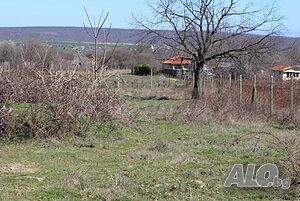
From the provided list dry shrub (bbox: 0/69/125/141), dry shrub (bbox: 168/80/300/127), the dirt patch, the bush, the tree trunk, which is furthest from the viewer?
the bush

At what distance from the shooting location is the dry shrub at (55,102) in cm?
1062

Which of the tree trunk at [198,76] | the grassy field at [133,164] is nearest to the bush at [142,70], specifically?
the tree trunk at [198,76]

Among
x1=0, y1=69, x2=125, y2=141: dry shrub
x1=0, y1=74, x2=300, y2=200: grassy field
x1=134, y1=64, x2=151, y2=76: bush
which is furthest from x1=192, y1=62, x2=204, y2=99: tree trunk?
x1=134, y1=64, x2=151, y2=76: bush

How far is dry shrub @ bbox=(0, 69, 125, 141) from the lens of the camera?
10.6m

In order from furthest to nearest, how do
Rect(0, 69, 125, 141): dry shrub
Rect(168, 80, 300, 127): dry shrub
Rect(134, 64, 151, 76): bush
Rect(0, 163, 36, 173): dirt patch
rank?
Rect(134, 64, 151, 76): bush, Rect(168, 80, 300, 127): dry shrub, Rect(0, 69, 125, 141): dry shrub, Rect(0, 163, 36, 173): dirt patch

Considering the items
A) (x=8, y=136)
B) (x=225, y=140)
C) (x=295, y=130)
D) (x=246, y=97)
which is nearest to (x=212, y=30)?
(x=246, y=97)

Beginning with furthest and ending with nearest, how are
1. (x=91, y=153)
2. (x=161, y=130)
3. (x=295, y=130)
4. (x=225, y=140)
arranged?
(x=295, y=130) < (x=161, y=130) < (x=225, y=140) < (x=91, y=153)

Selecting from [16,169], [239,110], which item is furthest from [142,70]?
[16,169]

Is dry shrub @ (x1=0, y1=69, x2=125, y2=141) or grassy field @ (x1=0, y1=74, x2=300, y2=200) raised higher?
dry shrub @ (x1=0, y1=69, x2=125, y2=141)

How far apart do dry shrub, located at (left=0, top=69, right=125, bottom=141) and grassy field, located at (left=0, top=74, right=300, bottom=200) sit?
0.32 meters

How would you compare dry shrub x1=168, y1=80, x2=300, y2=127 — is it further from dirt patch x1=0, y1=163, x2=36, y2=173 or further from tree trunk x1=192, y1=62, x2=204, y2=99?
tree trunk x1=192, y1=62, x2=204, y2=99

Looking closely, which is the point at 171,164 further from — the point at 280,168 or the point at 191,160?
the point at 280,168

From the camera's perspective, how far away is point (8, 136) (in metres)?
10.3

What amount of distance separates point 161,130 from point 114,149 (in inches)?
125
